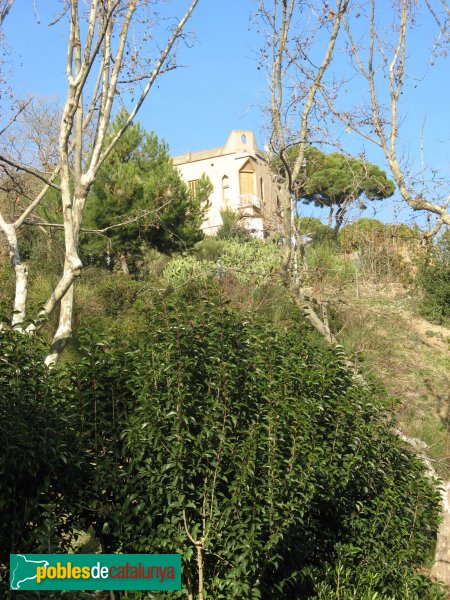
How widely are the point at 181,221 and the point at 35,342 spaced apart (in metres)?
16.4

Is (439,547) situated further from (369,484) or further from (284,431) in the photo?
(284,431)

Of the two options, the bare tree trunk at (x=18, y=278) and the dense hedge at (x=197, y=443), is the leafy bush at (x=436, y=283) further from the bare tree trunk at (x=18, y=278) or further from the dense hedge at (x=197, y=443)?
the dense hedge at (x=197, y=443)

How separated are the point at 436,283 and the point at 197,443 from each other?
15905mm

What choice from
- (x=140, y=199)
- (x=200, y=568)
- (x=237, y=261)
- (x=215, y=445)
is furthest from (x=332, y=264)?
(x=200, y=568)

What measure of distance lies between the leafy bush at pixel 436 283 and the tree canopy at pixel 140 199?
22.2 ft

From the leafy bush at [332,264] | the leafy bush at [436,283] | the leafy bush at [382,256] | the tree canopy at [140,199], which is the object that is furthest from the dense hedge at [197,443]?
the leafy bush at [382,256]

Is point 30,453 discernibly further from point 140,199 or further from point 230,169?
point 230,169

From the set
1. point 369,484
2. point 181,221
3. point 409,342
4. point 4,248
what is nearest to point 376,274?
point 409,342

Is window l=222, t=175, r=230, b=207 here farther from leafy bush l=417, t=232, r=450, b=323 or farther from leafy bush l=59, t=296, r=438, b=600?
leafy bush l=59, t=296, r=438, b=600

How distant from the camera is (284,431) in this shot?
536cm

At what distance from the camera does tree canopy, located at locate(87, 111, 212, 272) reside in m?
19.7

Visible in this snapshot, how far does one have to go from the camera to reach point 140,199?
2005cm

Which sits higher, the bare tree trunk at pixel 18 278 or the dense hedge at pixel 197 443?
the bare tree trunk at pixel 18 278

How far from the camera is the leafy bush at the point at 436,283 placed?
63.3 ft
